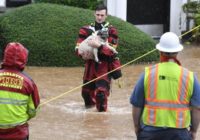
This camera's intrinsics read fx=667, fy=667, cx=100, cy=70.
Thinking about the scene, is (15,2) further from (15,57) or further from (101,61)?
(15,57)

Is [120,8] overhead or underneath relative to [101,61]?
underneath

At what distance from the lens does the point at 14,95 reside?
591 cm

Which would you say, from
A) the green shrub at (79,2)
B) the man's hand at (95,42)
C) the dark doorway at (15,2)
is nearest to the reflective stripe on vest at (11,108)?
the man's hand at (95,42)

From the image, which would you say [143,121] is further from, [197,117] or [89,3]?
[89,3]

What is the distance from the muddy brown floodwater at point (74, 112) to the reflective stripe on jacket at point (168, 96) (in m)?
2.91

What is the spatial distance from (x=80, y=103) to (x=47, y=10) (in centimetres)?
436

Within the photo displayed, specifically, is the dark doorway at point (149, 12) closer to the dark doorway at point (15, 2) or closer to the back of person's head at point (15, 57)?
the dark doorway at point (15, 2)

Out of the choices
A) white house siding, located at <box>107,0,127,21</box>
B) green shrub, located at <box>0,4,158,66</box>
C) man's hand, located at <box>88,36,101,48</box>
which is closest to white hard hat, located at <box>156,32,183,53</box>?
man's hand, located at <box>88,36,101,48</box>

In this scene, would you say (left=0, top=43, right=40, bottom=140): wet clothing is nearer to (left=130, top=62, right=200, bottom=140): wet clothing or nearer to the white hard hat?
(left=130, top=62, right=200, bottom=140): wet clothing

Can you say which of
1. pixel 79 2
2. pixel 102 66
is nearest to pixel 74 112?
pixel 102 66

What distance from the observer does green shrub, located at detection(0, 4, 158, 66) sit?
13.6 m

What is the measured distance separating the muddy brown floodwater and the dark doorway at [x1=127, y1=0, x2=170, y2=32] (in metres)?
4.03

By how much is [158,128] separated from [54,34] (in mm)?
8515

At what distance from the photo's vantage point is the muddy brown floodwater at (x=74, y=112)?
8.53m
